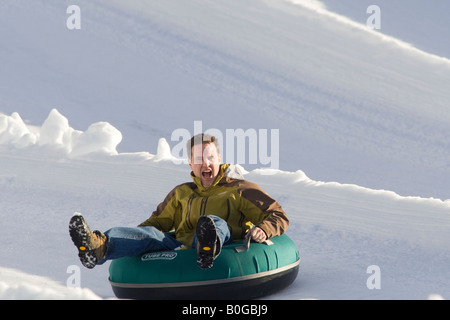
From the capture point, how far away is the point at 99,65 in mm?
17703

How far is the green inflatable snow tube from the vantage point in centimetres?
391

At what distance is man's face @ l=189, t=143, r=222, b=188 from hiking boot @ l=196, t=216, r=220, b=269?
2.26 ft

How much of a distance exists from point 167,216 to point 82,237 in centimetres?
96

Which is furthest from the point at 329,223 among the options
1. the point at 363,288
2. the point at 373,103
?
the point at 373,103

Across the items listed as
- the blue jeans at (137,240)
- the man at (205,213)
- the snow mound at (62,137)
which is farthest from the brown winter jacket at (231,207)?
the snow mound at (62,137)

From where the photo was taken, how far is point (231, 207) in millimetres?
4305

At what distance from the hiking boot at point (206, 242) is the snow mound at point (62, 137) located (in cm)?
526

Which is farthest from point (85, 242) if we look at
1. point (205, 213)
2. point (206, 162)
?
point (206, 162)

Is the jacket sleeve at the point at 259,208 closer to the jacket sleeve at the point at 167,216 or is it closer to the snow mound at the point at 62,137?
the jacket sleeve at the point at 167,216

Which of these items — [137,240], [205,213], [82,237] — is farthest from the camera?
[205,213]

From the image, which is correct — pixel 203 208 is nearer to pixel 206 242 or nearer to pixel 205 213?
pixel 205 213

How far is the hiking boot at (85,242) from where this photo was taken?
3.68 meters
